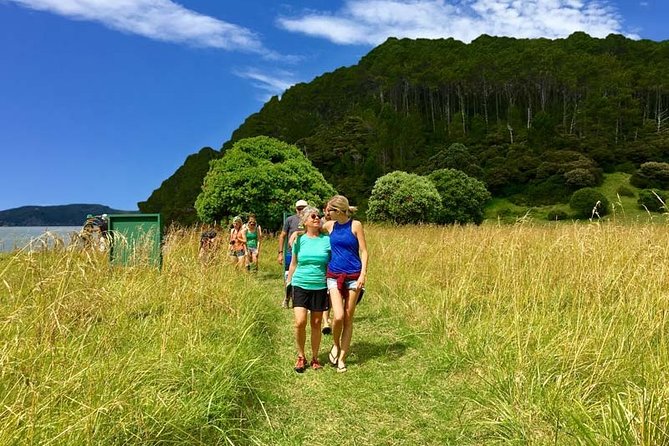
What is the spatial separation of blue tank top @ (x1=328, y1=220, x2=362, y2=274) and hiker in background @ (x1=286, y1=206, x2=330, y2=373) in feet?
0.26

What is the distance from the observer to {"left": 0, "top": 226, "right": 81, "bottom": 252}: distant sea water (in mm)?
3224

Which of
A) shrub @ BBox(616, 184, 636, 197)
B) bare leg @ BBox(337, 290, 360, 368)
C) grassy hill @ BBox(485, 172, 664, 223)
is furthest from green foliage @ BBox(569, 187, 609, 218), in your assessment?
bare leg @ BBox(337, 290, 360, 368)

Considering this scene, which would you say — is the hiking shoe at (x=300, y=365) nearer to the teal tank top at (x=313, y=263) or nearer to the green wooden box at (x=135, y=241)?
the teal tank top at (x=313, y=263)

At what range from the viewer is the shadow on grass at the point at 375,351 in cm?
519

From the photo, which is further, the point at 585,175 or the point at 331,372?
the point at 585,175

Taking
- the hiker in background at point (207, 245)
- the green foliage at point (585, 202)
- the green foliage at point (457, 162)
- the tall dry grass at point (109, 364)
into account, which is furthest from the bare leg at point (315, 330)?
the green foliage at point (457, 162)

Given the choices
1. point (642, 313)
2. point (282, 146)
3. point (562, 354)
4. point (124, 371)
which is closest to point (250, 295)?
point (124, 371)

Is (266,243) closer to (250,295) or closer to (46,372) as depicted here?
(250,295)

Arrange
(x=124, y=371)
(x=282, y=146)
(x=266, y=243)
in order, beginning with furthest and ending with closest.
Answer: (x=282, y=146) → (x=266, y=243) → (x=124, y=371)

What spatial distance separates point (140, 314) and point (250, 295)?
7.50 feet

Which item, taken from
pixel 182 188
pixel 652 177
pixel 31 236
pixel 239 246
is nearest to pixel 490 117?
pixel 652 177

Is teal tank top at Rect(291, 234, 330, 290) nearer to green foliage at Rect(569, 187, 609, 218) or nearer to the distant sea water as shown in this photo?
the distant sea water

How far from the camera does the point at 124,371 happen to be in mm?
3184

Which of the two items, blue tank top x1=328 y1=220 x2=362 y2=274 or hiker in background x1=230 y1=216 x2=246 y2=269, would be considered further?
hiker in background x1=230 y1=216 x2=246 y2=269
